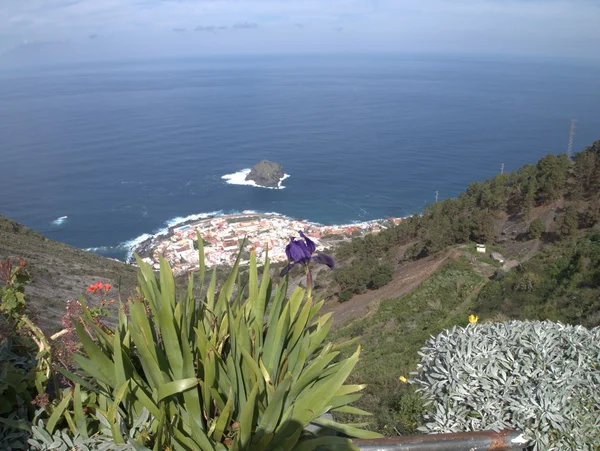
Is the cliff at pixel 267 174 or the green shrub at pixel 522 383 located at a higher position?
the green shrub at pixel 522 383

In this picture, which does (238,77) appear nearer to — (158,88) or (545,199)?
(158,88)

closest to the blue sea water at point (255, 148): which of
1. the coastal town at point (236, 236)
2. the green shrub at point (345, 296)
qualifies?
the coastal town at point (236, 236)

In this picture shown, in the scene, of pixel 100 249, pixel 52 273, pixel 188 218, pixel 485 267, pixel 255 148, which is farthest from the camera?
pixel 255 148

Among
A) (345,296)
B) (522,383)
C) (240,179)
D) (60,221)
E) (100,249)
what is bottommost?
(100,249)

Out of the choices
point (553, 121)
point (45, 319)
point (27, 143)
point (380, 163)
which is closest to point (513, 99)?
point (553, 121)

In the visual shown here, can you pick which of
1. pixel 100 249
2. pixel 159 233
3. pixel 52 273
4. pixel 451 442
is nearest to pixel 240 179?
pixel 159 233

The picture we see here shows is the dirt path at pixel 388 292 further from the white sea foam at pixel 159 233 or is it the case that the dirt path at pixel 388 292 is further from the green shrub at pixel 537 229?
the white sea foam at pixel 159 233

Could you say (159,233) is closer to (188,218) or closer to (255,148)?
(188,218)
